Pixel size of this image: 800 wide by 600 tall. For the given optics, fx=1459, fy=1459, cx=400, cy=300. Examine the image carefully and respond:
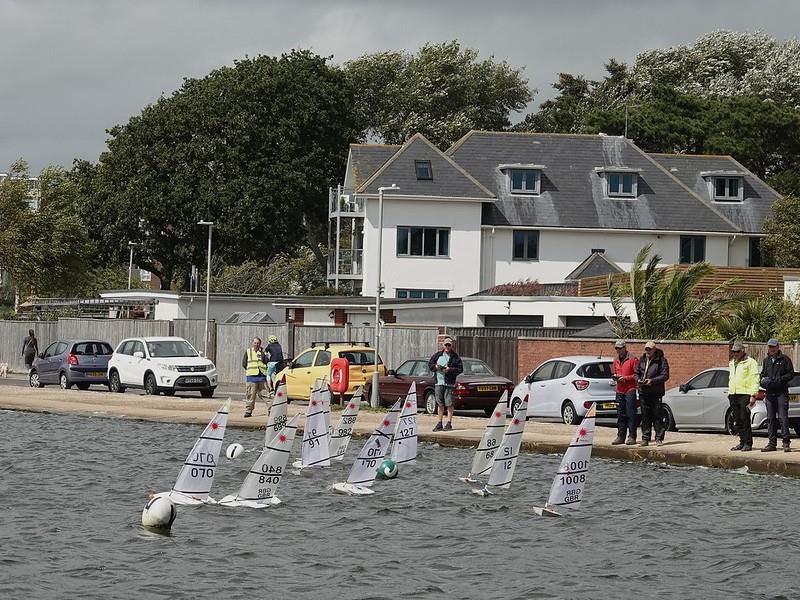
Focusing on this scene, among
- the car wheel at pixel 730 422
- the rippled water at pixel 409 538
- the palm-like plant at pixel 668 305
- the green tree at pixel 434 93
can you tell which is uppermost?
the green tree at pixel 434 93

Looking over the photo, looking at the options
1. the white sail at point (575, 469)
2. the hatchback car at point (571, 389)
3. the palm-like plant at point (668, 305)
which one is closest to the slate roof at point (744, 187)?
the palm-like plant at point (668, 305)

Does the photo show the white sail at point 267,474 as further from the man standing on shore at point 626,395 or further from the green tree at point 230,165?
the green tree at point 230,165

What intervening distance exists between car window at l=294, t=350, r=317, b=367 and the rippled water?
13.9 metres

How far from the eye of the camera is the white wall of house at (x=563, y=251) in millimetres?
67875

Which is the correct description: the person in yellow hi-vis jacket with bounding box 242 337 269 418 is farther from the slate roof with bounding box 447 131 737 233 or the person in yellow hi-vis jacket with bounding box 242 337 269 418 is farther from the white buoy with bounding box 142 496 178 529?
the slate roof with bounding box 447 131 737 233

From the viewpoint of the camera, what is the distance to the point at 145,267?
85375 millimetres

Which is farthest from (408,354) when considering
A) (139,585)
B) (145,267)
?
(145,267)

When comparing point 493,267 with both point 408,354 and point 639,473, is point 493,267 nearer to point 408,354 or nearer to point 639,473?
point 408,354

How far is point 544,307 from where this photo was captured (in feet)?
166

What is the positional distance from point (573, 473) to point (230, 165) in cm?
6238

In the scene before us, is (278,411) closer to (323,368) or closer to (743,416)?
(743,416)

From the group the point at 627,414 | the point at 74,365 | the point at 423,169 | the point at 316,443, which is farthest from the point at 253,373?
the point at 423,169

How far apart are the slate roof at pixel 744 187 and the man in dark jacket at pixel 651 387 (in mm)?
45733

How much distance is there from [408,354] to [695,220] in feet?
88.3
